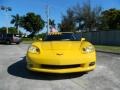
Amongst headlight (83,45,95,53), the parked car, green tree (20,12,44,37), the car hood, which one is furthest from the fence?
green tree (20,12,44,37)

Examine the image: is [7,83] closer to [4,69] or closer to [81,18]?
[4,69]

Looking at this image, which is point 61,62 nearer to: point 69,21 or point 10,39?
point 10,39

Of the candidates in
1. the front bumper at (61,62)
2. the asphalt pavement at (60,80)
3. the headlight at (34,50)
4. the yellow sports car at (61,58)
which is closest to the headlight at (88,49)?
the yellow sports car at (61,58)

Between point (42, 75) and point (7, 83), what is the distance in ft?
3.92

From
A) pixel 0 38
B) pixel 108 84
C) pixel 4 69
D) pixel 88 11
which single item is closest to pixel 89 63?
pixel 108 84

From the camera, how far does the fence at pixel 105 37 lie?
33456 mm

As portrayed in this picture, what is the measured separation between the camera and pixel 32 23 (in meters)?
71.1

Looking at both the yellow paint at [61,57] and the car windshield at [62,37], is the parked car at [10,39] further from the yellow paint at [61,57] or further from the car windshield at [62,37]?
the yellow paint at [61,57]

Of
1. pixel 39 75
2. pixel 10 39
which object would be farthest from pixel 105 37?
pixel 39 75

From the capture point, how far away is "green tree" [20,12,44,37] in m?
70.9

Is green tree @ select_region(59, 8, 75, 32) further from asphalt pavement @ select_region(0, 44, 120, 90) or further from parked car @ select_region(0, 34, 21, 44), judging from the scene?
asphalt pavement @ select_region(0, 44, 120, 90)

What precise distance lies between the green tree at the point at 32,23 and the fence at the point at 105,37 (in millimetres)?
30174

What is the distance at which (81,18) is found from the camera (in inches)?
2421

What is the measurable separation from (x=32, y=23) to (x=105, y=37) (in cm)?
3701
